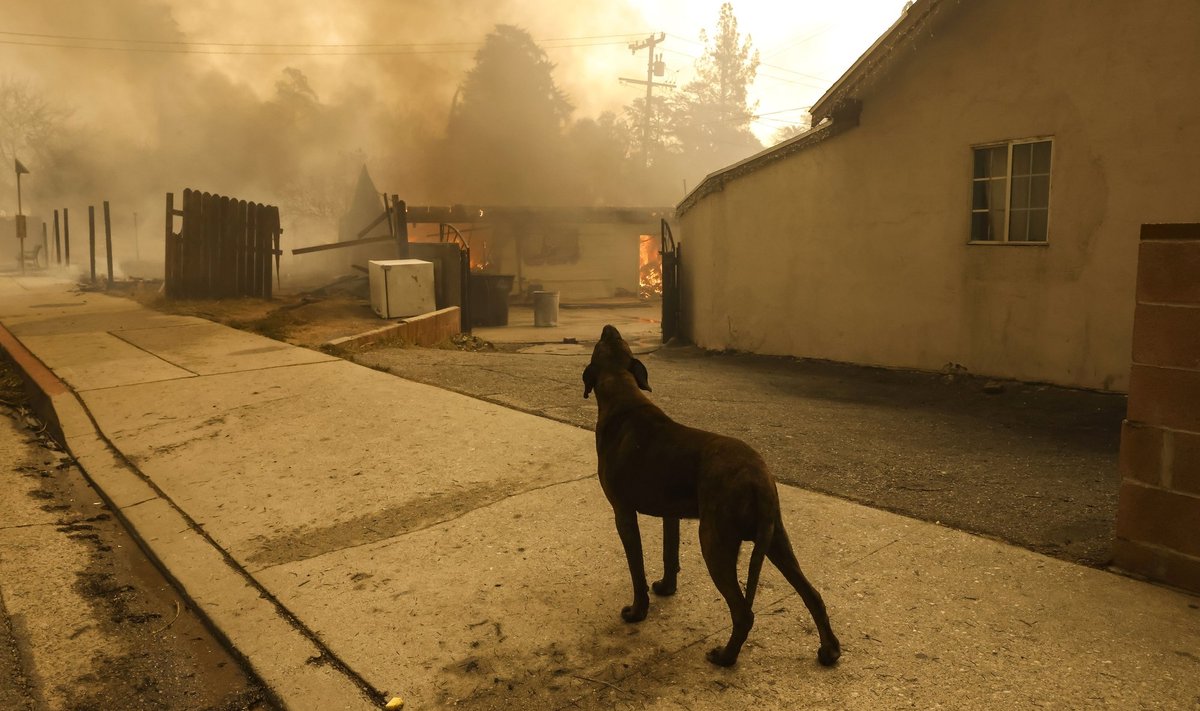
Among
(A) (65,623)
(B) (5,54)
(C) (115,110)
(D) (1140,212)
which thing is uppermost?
(B) (5,54)

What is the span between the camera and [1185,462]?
9.70ft

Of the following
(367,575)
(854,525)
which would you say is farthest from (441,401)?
(854,525)

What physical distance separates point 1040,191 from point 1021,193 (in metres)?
0.20

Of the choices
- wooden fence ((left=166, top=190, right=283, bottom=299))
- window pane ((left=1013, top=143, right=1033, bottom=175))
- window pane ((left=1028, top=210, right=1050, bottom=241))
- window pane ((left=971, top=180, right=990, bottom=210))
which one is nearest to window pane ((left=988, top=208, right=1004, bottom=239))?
window pane ((left=971, top=180, right=990, bottom=210))

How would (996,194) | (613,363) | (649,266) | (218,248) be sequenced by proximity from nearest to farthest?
1. (613,363)
2. (996,194)
3. (218,248)
4. (649,266)

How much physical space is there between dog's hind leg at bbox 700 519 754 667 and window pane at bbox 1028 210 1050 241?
23.6 ft

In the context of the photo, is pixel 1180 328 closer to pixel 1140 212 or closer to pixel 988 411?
pixel 988 411

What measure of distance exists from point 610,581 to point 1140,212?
6678 millimetres

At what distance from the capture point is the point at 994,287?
840 cm

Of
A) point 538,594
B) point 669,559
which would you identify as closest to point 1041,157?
point 669,559

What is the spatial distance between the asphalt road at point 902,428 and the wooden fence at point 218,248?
6.10 meters

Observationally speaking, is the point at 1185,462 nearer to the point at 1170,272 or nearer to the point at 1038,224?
the point at 1170,272

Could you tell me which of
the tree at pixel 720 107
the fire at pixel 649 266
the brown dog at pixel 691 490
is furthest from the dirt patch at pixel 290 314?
the tree at pixel 720 107

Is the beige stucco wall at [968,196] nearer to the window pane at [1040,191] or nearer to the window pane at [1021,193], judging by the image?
the window pane at [1040,191]
